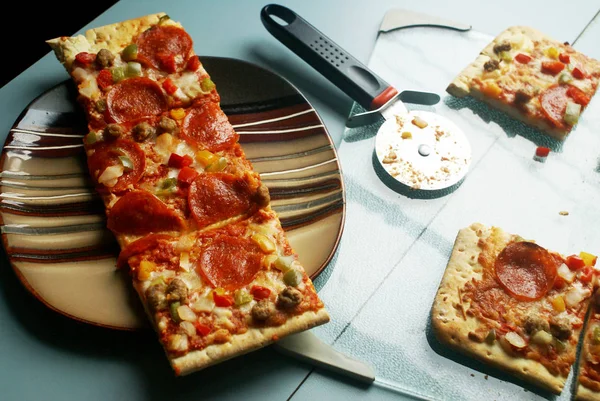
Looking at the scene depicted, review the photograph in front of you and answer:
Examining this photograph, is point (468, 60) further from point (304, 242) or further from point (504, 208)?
point (304, 242)

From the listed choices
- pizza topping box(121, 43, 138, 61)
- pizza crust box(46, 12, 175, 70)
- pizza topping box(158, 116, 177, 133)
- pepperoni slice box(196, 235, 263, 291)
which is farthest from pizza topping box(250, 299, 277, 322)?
pizza crust box(46, 12, 175, 70)

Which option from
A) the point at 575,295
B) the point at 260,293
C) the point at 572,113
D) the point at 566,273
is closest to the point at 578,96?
the point at 572,113

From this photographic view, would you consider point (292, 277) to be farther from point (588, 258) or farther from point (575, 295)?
point (588, 258)

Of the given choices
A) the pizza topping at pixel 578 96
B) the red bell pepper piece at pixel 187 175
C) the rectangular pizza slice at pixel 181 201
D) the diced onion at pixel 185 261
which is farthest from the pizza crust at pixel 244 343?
the pizza topping at pixel 578 96

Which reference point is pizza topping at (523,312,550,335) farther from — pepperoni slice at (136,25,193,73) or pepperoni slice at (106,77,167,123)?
pepperoni slice at (136,25,193,73)

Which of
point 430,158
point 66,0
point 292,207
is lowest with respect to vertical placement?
point 66,0

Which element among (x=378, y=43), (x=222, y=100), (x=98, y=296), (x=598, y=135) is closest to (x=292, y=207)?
(x=222, y=100)

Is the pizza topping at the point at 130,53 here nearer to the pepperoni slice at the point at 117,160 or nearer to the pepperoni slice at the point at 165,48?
the pepperoni slice at the point at 165,48
